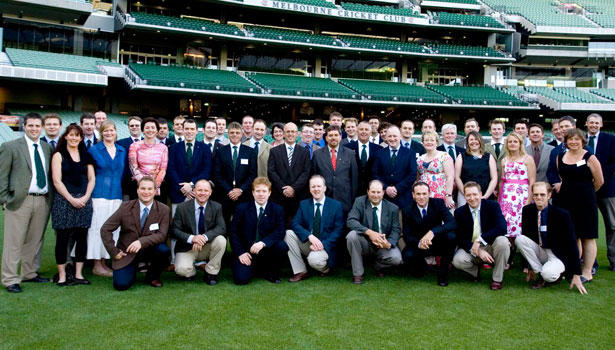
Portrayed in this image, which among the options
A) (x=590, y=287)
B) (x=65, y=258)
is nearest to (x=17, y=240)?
(x=65, y=258)

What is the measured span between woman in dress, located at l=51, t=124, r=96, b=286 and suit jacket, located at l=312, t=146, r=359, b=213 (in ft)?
10.5

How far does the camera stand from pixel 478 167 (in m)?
6.77

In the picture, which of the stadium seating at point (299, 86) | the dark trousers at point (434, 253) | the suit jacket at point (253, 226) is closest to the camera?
the dark trousers at point (434, 253)

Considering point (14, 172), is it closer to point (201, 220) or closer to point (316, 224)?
point (201, 220)

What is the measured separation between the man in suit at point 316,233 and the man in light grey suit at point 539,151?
343cm

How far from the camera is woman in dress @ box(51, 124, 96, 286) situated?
18.3 ft

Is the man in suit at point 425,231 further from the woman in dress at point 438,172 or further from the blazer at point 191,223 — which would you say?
the blazer at point 191,223

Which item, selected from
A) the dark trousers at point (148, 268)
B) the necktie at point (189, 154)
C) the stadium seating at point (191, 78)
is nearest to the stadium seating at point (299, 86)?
the stadium seating at point (191, 78)

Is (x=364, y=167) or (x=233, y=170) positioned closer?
(x=233, y=170)

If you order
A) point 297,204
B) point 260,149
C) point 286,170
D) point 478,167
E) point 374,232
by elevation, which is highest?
point 260,149

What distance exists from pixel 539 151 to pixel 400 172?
257 cm

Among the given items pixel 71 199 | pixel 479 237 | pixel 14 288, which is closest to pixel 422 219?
pixel 479 237

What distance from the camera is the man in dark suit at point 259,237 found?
229 inches

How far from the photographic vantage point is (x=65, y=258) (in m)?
5.62
